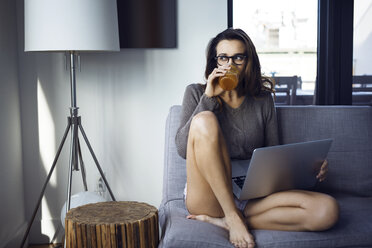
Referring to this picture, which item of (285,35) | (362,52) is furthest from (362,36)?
(285,35)

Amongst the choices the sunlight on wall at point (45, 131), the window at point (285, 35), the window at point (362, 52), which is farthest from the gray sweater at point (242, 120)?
the sunlight on wall at point (45, 131)

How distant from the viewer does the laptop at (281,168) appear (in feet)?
5.83

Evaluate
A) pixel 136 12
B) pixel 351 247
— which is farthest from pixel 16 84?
pixel 351 247

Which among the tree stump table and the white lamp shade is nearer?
the tree stump table

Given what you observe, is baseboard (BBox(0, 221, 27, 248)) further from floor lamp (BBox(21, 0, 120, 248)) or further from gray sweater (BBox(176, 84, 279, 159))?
gray sweater (BBox(176, 84, 279, 159))

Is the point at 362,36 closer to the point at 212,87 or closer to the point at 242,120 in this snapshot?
the point at 242,120

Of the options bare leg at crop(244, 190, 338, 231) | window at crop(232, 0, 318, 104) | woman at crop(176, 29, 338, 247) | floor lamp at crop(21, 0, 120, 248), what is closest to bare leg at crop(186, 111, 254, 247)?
woman at crop(176, 29, 338, 247)

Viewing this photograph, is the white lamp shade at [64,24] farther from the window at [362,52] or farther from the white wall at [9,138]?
the window at [362,52]

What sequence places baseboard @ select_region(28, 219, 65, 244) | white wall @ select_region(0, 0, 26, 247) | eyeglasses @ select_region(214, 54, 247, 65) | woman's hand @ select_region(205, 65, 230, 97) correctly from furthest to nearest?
baseboard @ select_region(28, 219, 65, 244)
white wall @ select_region(0, 0, 26, 247)
eyeglasses @ select_region(214, 54, 247, 65)
woman's hand @ select_region(205, 65, 230, 97)

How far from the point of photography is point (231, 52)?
216 centimetres

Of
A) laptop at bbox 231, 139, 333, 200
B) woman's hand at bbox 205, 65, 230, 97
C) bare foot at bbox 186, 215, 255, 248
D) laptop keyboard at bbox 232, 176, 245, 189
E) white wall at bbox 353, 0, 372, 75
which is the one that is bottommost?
bare foot at bbox 186, 215, 255, 248

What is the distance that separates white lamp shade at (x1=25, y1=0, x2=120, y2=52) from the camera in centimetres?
225

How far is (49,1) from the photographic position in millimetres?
2238

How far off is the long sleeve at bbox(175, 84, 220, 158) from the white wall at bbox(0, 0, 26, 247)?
1059 millimetres
